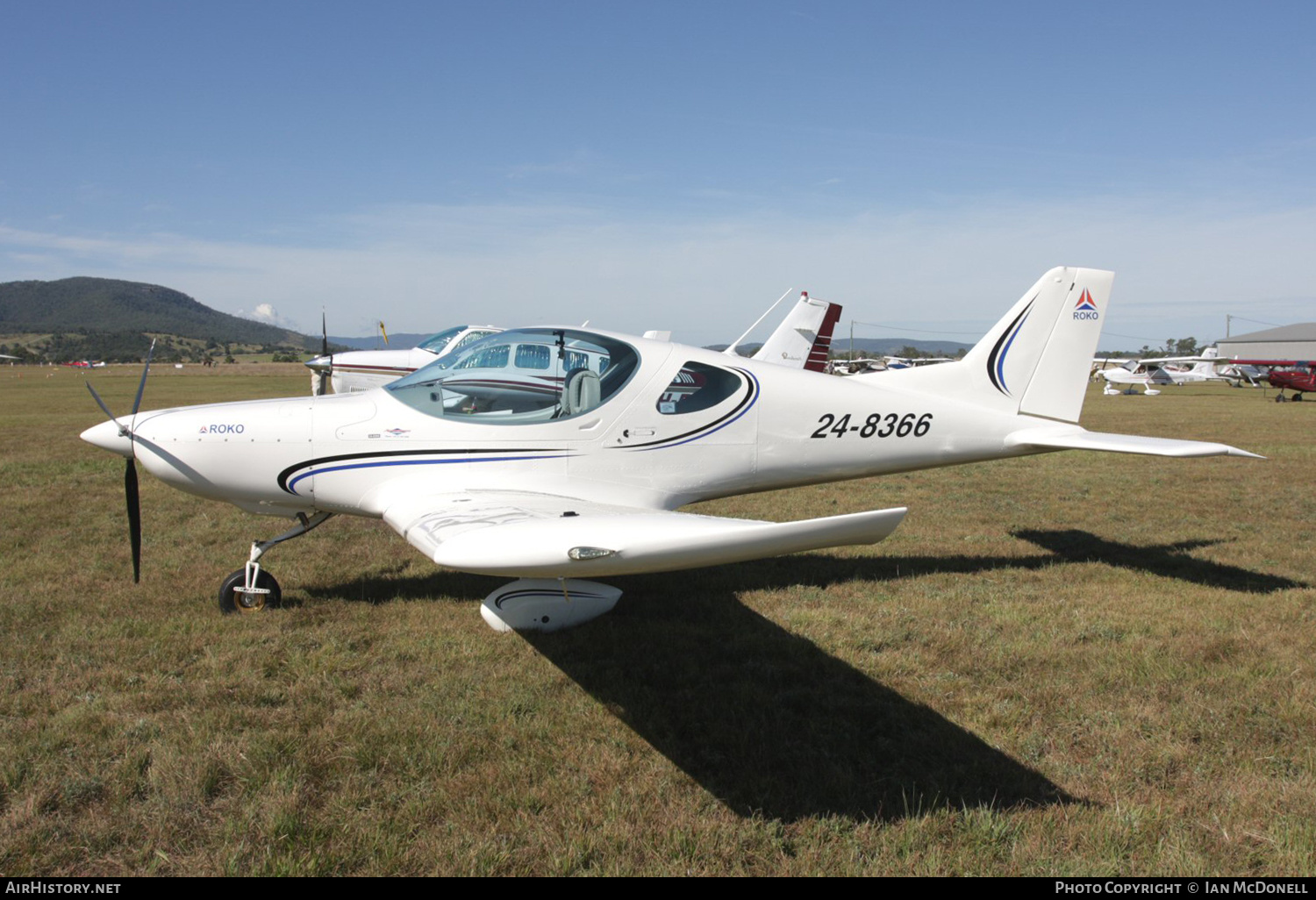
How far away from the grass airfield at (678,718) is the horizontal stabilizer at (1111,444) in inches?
45.6

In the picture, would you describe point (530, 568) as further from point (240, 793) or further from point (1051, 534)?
point (1051, 534)

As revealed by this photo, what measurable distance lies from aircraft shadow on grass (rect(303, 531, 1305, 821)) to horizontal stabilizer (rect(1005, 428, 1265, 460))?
52.3 inches

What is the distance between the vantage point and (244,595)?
5664mm

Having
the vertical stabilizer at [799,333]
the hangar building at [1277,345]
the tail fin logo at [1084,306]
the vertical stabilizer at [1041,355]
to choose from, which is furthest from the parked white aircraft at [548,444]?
the hangar building at [1277,345]

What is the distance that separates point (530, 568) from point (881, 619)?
3.40 meters

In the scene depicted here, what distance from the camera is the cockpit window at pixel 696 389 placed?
5.70 m

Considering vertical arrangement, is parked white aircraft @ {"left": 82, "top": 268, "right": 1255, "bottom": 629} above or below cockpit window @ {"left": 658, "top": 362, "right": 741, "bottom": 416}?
below

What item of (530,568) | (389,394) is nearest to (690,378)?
(389,394)

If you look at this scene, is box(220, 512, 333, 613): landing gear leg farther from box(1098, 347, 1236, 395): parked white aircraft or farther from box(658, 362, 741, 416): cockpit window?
box(1098, 347, 1236, 395): parked white aircraft

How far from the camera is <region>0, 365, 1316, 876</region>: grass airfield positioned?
10.2ft

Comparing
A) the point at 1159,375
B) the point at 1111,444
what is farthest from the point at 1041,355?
the point at 1159,375

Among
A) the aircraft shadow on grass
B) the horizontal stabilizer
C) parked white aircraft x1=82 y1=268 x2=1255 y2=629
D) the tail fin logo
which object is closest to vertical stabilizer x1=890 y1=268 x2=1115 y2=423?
the tail fin logo

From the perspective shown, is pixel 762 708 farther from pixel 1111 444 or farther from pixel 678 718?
pixel 1111 444

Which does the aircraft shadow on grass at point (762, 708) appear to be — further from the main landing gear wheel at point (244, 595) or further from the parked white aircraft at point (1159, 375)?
the parked white aircraft at point (1159, 375)
